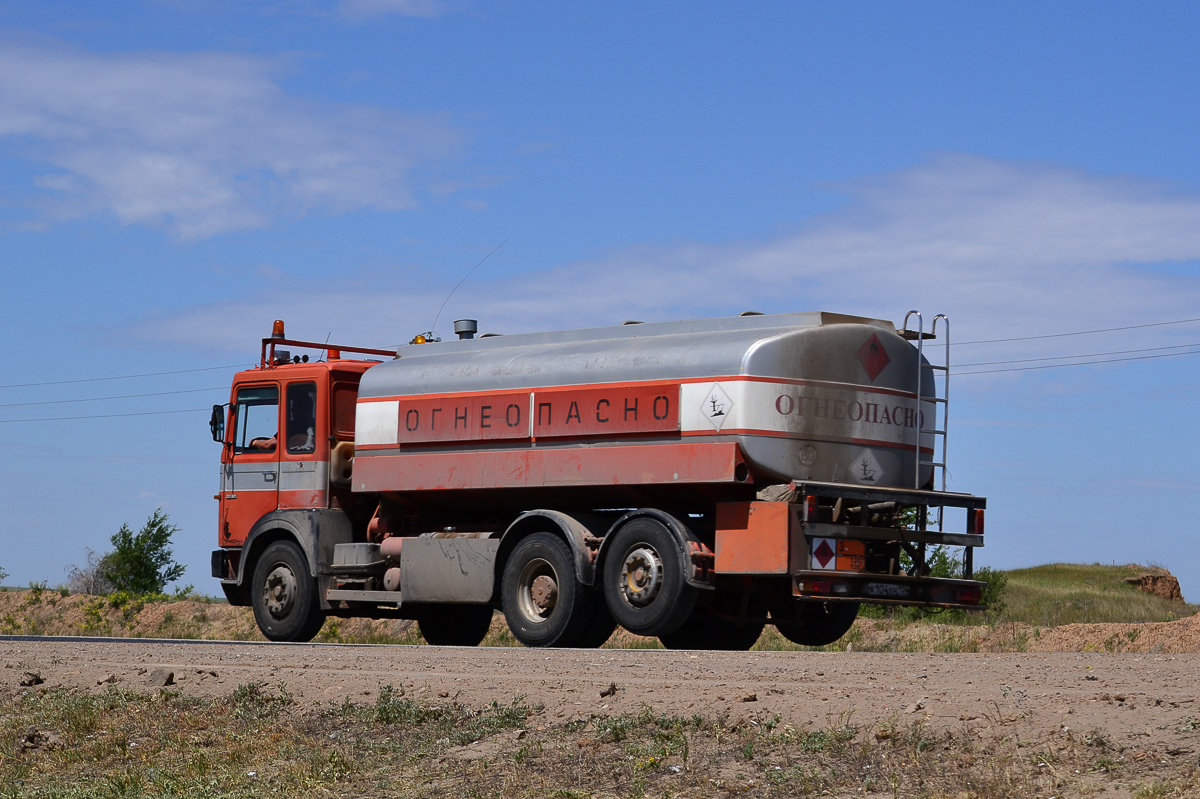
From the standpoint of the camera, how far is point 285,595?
1822cm

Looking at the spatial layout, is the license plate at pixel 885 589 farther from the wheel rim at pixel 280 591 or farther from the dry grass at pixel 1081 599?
the wheel rim at pixel 280 591

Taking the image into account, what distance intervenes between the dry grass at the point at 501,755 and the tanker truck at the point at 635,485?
502 centimetres

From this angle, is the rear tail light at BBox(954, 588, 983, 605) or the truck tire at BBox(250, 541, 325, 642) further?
the truck tire at BBox(250, 541, 325, 642)

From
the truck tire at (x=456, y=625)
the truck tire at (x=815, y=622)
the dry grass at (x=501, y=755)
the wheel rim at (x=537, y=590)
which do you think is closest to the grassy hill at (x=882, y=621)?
the truck tire at (x=456, y=625)

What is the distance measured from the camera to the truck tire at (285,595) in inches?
704

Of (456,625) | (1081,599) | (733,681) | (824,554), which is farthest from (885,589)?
(1081,599)

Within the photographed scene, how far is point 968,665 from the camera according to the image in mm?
10320

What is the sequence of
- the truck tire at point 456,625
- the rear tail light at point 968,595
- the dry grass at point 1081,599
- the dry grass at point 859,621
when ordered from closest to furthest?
the rear tail light at point 968,595 < the dry grass at point 859,621 < the truck tire at point 456,625 < the dry grass at point 1081,599

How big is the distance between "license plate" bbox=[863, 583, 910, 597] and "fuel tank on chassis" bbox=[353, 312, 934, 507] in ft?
3.55

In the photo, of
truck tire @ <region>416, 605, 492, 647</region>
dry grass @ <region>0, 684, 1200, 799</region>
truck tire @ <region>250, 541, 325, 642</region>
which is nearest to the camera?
dry grass @ <region>0, 684, 1200, 799</region>

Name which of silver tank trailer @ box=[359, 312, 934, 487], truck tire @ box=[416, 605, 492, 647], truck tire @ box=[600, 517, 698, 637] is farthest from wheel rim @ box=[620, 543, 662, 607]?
truck tire @ box=[416, 605, 492, 647]

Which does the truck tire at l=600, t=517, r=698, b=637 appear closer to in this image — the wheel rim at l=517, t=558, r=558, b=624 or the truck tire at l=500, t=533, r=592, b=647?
the truck tire at l=500, t=533, r=592, b=647

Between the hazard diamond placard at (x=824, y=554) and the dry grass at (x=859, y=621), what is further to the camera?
the dry grass at (x=859, y=621)

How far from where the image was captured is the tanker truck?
46.4 feet
